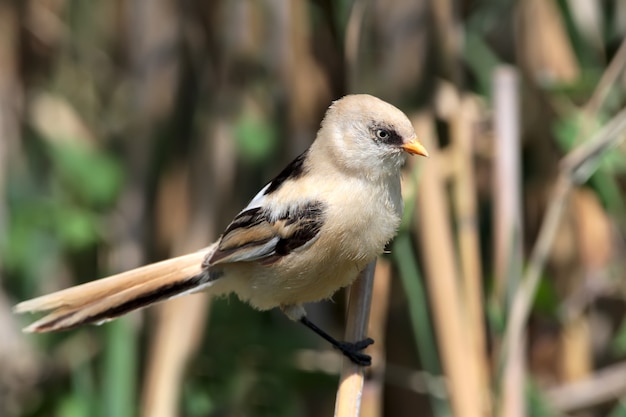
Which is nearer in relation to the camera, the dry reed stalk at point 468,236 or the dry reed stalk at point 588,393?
the dry reed stalk at point 468,236

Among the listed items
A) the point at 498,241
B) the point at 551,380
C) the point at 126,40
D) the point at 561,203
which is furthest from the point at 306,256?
the point at 126,40

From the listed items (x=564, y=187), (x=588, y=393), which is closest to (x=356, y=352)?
(x=564, y=187)

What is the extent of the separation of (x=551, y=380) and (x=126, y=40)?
1794 millimetres

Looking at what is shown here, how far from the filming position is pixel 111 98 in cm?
329

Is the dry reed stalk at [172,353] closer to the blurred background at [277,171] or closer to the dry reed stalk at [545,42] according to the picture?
the blurred background at [277,171]

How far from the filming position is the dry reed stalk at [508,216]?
7.16 feet

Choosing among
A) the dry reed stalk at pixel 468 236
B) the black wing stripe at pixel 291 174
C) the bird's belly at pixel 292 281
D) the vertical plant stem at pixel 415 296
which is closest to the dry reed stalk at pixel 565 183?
the dry reed stalk at pixel 468 236

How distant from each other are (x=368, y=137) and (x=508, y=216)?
1.65 ft

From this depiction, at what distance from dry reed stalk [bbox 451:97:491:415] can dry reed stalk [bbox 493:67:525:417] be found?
7 centimetres

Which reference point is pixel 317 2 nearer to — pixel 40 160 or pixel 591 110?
pixel 591 110

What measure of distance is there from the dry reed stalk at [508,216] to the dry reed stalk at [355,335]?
1.35 ft

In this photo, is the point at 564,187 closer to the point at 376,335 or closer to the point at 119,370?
the point at 376,335

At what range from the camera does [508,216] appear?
225 cm

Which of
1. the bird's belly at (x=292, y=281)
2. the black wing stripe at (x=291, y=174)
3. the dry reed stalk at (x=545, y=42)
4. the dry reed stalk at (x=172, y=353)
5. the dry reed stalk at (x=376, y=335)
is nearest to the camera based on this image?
the bird's belly at (x=292, y=281)
